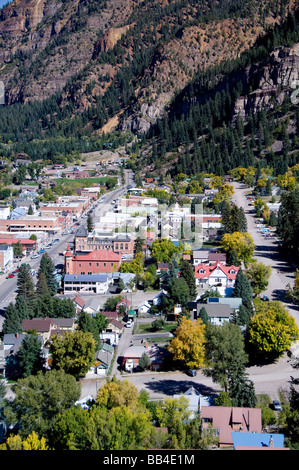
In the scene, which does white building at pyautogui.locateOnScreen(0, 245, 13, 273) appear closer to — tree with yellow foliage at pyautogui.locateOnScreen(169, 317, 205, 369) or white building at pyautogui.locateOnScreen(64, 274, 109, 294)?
white building at pyautogui.locateOnScreen(64, 274, 109, 294)

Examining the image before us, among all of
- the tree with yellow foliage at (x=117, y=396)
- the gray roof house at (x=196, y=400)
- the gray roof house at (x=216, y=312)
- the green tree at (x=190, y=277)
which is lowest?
the green tree at (x=190, y=277)

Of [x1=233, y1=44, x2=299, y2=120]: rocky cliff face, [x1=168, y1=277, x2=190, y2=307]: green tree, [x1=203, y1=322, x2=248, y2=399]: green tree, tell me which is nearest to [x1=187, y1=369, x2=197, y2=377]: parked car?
→ [x1=203, y1=322, x2=248, y2=399]: green tree

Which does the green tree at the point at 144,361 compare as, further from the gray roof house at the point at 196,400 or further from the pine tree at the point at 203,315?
the pine tree at the point at 203,315

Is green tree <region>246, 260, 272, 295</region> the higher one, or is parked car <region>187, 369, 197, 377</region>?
parked car <region>187, 369, 197, 377</region>

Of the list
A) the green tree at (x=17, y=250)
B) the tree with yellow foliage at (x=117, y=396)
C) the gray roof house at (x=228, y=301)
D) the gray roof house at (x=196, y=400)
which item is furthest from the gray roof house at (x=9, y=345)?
the green tree at (x=17, y=250)

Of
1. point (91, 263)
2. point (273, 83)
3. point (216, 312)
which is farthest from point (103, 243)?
point (273, 83)
